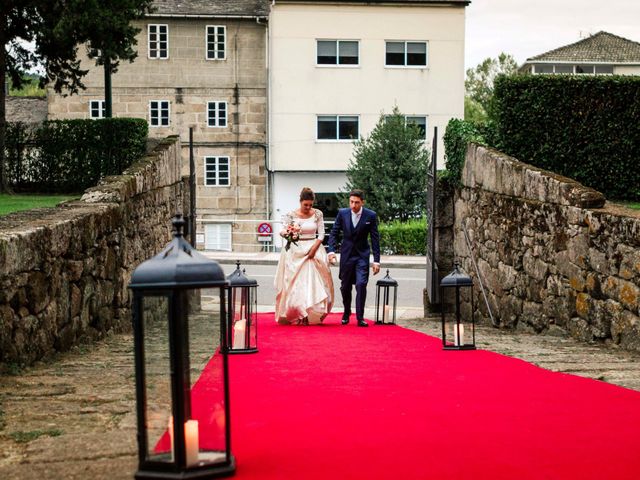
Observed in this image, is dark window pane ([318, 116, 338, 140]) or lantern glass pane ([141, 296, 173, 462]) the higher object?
dark window pane ([318, 116, 338, 140])

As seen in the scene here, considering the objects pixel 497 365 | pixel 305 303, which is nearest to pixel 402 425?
pixel 497 365

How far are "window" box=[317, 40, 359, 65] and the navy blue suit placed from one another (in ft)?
91.3

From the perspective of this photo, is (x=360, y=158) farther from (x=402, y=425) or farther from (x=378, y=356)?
(x=402, y=425)

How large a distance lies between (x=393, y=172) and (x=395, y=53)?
299 inches

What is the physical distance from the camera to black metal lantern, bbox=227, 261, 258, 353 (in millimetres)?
9383

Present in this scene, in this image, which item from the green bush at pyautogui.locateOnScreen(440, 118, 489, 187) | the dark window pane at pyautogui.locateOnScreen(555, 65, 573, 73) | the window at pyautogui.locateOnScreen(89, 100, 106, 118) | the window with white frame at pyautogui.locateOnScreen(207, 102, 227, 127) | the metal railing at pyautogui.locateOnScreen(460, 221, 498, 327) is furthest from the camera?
the dark window pane at pyautogui.locateOnScreen(555, 65, 573, 73)

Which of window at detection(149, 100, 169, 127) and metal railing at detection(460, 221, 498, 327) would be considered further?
window at detection(149, 100, 169, 127)

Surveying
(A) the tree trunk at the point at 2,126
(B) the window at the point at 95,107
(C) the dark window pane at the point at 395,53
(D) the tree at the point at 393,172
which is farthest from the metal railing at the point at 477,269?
(B) the window at the point at 95,107

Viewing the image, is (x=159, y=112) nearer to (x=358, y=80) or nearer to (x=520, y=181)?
(x=358, y=80)

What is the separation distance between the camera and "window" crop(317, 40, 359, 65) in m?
40.4

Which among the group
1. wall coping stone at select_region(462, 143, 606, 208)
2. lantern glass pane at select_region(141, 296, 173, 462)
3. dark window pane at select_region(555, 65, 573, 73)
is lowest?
lantern glass pane at select_region(141, 296, 173, 462)

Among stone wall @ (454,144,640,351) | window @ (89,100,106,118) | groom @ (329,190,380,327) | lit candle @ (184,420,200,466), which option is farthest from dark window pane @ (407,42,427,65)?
lit candle @ (184,420,200,466)

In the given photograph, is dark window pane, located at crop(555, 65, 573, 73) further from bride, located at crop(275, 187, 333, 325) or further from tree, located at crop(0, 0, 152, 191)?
bride, located at crop(275, 187, 333, 325)

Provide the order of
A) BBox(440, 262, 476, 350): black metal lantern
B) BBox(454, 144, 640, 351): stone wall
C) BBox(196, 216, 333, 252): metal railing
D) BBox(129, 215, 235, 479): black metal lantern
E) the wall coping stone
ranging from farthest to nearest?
Result: BBox(196, 216, 333, 252): metal railing → the wall coping stone → BBox(440, 262, 476, 350): black metal lantern → BBox(454, 144, 640, 351): stone wall → BBox(129, 215, 235, 479): black metal lantern
